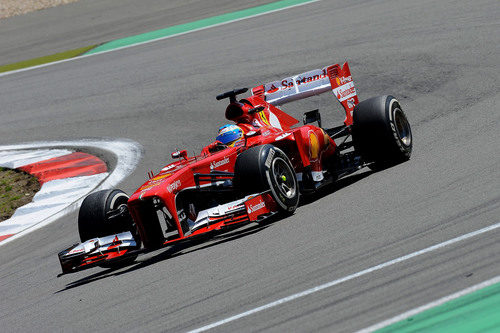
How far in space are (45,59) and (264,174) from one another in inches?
659

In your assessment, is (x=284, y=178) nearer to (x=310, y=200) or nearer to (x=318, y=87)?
(x=310, y=200)

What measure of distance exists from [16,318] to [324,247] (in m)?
2.84

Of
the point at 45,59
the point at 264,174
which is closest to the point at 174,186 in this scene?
the point at 264,174

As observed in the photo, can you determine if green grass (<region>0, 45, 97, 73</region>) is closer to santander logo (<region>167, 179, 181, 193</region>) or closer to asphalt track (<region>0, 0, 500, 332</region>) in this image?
asphalt track (<region>0, 0, 500, 332</region>)

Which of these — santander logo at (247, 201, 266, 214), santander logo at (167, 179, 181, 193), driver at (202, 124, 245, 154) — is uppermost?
driver at (202, 124, 245, 154)

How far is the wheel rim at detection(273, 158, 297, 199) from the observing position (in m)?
8.65

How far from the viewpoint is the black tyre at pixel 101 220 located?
8.67 meters

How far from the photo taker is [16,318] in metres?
7.28

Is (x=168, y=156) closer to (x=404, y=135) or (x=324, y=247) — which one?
(x=404, y=135)

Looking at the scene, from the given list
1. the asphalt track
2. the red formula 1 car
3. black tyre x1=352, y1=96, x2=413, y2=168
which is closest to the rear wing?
the red formula 1 car

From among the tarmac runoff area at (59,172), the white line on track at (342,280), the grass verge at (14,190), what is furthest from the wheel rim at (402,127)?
the grass verge at (14,190)

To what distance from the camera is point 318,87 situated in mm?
10898

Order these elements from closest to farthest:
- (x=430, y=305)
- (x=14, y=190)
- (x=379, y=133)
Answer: (x=430, y=305) < (x=379, y=133) < (x=14, y=190)

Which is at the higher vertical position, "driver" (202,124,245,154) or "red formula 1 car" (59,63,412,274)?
"driver" (202,124,245,154)
